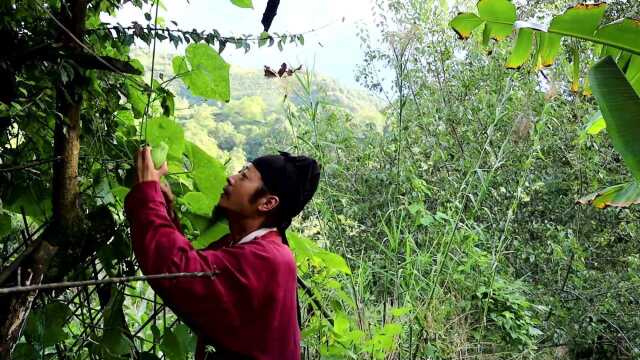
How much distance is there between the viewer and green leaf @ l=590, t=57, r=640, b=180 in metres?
1.91

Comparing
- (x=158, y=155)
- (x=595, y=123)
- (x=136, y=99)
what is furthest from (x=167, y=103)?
(x=595, y=123)

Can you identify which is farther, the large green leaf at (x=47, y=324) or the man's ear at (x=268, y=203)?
the man's ear at (x=268, y=203)

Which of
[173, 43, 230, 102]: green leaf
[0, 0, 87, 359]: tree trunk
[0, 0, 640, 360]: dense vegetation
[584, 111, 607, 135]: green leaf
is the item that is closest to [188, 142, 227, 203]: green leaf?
[0, 0, 640, 360]: dense vegetation

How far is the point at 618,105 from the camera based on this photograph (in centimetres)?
191

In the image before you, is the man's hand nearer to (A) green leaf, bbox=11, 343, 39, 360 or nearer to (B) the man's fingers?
(B) the man's fingers

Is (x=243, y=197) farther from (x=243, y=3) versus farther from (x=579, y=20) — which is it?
(x=579, y=20)

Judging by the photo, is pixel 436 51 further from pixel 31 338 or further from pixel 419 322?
pixel 31 338

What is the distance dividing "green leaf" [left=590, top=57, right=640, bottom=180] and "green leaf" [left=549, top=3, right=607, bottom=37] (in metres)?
0.20

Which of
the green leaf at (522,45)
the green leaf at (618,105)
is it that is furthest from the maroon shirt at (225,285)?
the green leaf at (522,45)

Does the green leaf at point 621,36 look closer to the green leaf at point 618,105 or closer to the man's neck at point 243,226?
the green leaf at point 618,105

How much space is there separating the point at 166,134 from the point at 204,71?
0.14 m

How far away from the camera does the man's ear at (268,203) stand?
1.27 meters

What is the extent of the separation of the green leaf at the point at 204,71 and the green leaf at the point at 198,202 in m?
Result: 0.19

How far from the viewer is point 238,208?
127cm
